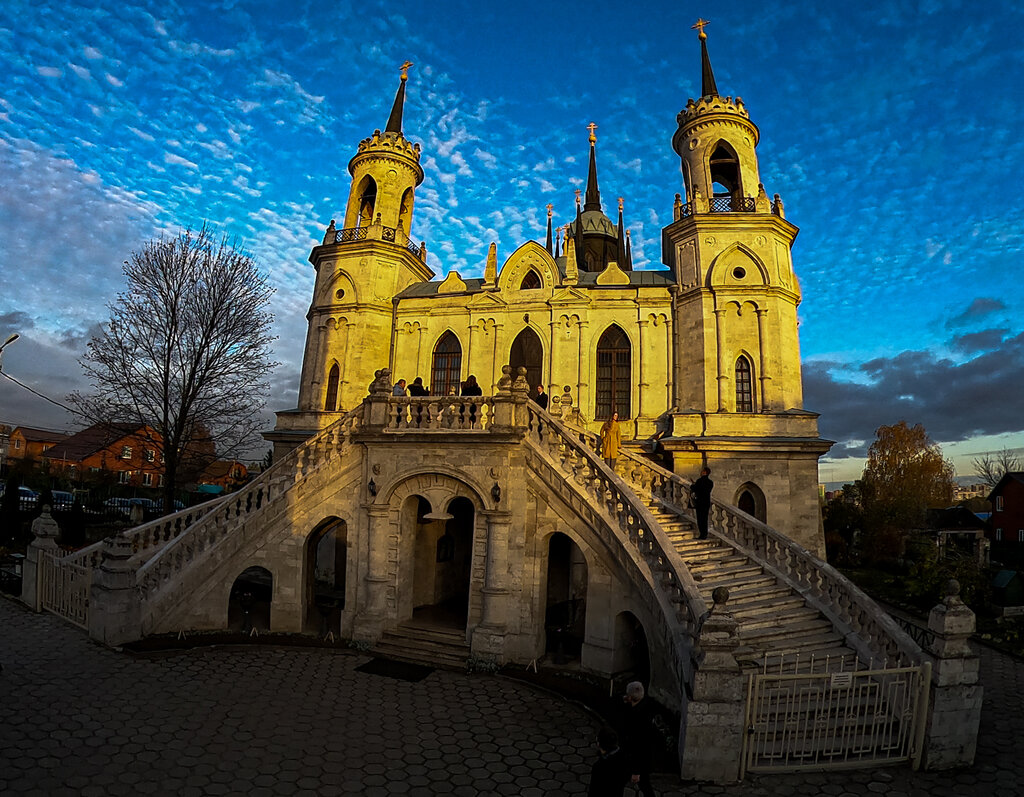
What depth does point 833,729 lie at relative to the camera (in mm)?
8734

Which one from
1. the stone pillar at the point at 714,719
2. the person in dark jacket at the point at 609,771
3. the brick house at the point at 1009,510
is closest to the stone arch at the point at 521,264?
the stone pillar at the point at 714,719

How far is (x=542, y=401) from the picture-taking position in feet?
55.5

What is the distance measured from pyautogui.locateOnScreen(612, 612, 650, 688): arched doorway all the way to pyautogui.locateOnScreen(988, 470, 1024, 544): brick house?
51.3 meters

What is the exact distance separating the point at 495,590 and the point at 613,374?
11.9m

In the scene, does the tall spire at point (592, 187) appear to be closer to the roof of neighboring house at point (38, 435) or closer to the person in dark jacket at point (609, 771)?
the person in dark jacket at point (609, 771)

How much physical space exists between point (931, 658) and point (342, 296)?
23.5 m

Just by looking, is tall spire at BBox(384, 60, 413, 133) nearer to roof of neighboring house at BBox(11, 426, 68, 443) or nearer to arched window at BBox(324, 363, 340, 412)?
arched window at BBox(324, 363, 340, 412)

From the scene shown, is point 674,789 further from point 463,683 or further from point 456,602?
point 456,602

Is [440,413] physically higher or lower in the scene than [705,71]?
lower

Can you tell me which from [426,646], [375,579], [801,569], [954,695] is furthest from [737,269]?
[426,646]

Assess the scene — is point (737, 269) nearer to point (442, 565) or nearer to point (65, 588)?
point (442, 565)

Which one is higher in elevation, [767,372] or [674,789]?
[767,372]

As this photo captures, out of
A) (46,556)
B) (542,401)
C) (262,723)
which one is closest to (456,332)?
(542,401)

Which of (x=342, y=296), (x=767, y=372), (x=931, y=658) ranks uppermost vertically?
(x=342, y=296)
